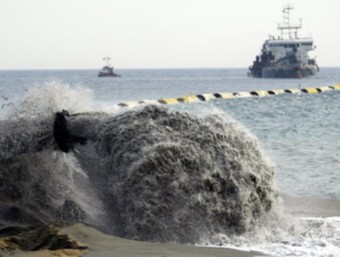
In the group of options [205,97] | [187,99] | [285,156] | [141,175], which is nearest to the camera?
[141,175]

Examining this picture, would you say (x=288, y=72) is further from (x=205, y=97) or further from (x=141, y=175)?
(x=141, y=175)

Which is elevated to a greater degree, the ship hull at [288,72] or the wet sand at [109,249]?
the wet sand at [109,249]

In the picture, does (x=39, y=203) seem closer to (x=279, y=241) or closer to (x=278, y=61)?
(x=279, y=241)

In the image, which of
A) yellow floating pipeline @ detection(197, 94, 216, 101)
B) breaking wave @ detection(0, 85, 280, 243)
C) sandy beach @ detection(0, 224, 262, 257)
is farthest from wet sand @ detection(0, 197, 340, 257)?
yellow floating pipeline @ detection(197, 94, 216, 101)

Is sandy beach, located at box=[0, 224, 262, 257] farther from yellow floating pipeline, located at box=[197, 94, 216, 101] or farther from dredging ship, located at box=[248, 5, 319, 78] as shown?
dredging ship, located at box=[248, 5, 319, 78]

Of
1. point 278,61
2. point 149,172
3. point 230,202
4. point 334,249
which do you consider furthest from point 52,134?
point 278,61

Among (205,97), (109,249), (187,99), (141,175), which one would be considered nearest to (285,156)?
(141,175)

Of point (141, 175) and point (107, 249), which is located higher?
point (141, 175)

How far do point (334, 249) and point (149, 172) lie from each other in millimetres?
2092

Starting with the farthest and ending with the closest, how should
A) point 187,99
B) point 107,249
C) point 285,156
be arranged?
point 187,99
point 285,156
point 107,249

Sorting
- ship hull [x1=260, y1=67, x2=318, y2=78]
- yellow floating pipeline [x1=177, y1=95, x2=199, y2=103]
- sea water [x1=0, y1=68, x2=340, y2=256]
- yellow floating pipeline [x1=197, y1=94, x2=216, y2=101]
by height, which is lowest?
ship hull [x1=260, y1=67, x2=318, y2=78]

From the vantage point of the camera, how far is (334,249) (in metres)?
8.19

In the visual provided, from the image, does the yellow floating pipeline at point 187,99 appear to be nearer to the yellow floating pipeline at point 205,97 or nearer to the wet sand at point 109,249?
the yellow floating pipeline at point 205,97

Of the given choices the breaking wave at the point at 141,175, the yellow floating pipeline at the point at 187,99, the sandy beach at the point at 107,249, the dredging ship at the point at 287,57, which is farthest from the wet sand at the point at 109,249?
the dredging ship at the point at 287,57
